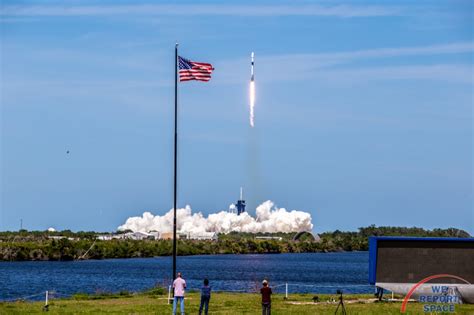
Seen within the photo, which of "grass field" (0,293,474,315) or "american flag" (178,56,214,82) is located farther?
"american flag" (178,56,214,82)

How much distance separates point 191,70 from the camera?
5634cm

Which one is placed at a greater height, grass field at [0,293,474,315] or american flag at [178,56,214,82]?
american flag at [178,56,214,82]

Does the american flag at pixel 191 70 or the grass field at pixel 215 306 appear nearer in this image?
the grass field at pixel 215 306

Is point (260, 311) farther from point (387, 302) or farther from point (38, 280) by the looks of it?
point (38, 280)

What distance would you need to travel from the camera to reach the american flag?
56.3 metres

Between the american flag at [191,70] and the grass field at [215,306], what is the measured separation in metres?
11.8

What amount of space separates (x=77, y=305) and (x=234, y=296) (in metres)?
10.7

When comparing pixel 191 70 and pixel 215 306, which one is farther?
pixel 191 70

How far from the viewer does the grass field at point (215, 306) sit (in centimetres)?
4859

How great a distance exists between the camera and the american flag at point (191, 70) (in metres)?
56.3

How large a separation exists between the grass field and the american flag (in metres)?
11.8

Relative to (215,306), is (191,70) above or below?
above

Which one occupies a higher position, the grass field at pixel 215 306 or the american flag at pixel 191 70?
the american flag at pixel 191 70

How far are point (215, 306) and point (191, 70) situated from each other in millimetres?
12765
